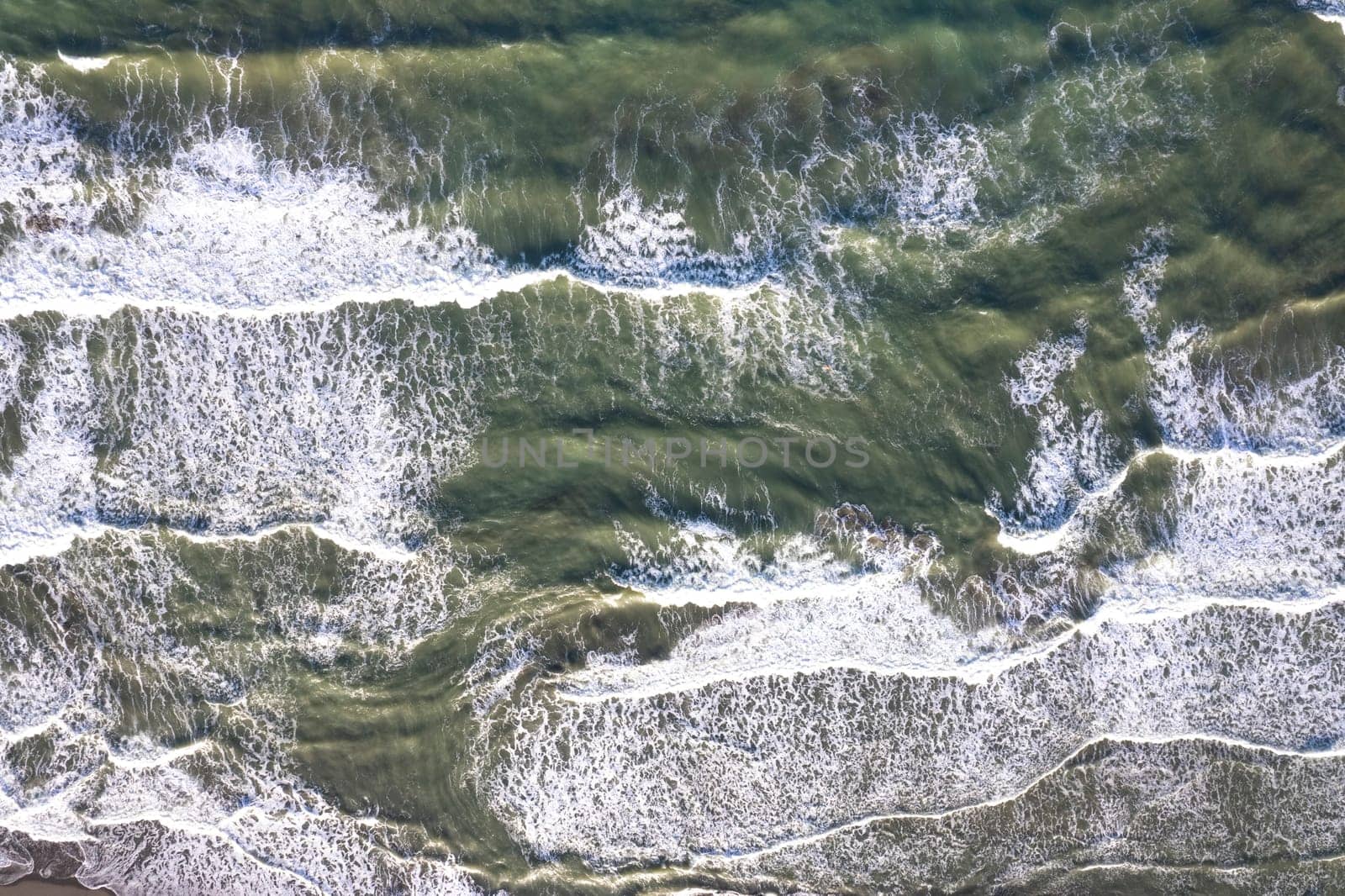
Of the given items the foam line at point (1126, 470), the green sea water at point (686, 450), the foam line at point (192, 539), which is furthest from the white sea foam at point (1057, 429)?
the foam line at point (192, 539)

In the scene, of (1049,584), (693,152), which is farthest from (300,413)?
(1049,584)

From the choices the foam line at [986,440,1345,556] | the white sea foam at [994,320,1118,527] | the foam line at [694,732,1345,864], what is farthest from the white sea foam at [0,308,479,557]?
the white sea foam at [994,320,1118,527]

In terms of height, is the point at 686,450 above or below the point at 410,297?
below

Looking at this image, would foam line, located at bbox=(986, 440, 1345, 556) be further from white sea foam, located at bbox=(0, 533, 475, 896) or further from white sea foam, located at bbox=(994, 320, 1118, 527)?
white sea foam, located at bbox=(0, 533, 475, 896)

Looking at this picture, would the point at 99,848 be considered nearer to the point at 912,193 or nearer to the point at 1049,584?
the point at 1049,584

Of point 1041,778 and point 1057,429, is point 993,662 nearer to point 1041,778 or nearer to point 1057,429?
point 1041,778

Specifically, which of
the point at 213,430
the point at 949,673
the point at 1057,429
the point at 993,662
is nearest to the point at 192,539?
the point at 213,430

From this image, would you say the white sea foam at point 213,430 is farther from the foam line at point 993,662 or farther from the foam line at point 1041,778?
the foam line at point 1041,778

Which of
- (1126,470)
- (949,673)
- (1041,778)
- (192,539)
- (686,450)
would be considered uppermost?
(686,450)
